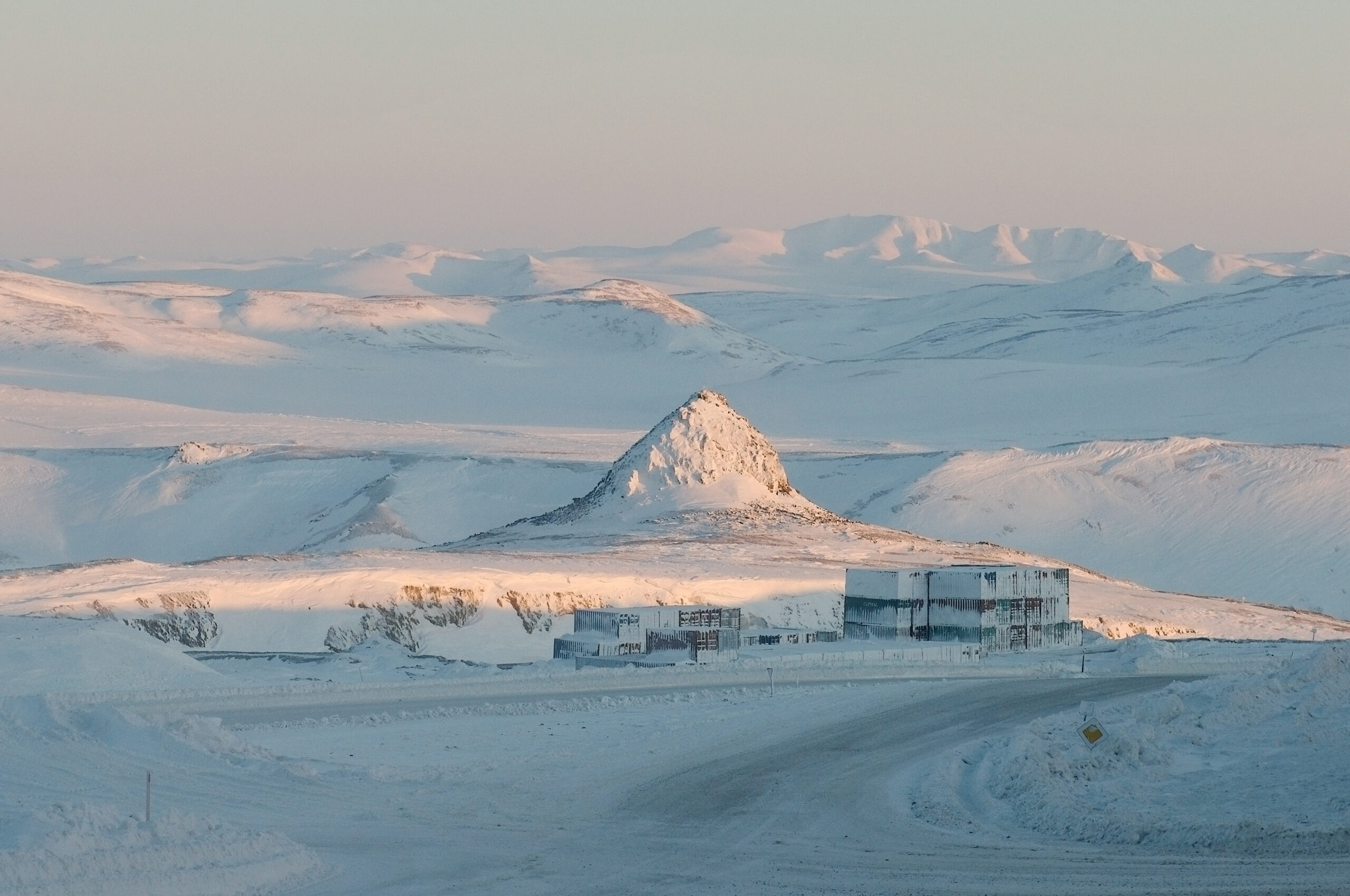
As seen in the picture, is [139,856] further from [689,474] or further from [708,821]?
[689,474]

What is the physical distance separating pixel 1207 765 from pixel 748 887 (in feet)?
24.5

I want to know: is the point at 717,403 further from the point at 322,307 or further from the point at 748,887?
the point at 322,307

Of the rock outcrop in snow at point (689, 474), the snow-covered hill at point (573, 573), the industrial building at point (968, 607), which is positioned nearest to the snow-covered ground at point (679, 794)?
the snow-covered hill at point (573, 573)

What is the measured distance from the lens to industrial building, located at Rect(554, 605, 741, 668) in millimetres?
43406

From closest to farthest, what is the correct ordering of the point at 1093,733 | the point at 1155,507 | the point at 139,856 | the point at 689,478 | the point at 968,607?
the point at 139,856, the point at 1093,733, the point at 968,607, the point at 689,478, the point at 1155,507

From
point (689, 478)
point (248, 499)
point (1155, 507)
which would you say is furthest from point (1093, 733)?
point (248, 499)

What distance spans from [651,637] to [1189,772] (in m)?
22.7

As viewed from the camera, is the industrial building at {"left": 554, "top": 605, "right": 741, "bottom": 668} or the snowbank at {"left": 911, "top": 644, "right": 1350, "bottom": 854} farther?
the industrial building at {"left": 554, "top": 605, "right": 741, "bottom": 668}

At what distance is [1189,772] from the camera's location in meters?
22.5

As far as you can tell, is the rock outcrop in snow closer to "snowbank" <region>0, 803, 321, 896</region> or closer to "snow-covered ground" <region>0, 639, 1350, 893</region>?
"snow-covered ground" <region>0, 639, 1350, 893</region>

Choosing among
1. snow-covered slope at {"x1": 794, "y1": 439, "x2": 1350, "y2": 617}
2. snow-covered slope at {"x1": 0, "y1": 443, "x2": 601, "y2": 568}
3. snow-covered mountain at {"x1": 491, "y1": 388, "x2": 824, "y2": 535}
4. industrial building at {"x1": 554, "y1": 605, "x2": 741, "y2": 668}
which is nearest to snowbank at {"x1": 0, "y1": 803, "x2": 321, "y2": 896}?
industrial building at {"x1": 554, "y1": 605, "x2": 741, "y2": 668}

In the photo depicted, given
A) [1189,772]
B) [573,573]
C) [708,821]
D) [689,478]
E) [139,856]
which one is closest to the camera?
[139,856]

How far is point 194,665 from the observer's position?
3700cm

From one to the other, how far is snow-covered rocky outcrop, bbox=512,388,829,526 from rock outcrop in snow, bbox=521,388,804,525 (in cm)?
2
